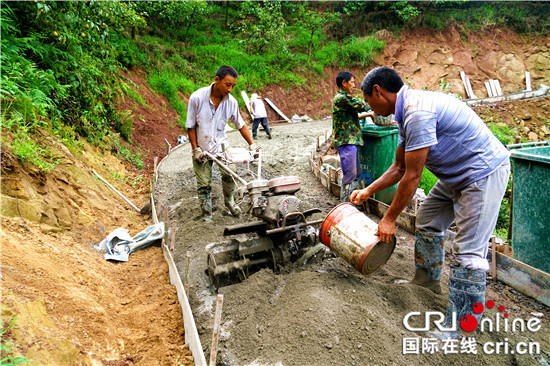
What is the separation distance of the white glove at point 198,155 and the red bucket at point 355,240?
2.02 metres

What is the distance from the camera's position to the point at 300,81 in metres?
18.7

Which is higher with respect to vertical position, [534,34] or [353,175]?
[534,34]

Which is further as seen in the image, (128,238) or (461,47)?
(461,47)

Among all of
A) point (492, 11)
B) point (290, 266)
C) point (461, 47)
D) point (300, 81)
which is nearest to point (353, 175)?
point (290, 266)

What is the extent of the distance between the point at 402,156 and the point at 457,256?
868 millimetres

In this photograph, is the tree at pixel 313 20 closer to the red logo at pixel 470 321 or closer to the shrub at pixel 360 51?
the shrub at pixel 360 51

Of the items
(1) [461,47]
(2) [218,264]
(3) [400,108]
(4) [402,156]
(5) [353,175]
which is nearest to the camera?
(3) [400,108]

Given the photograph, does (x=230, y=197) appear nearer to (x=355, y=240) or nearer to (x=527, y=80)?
(x=355, y=240)

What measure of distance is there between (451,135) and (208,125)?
9.80 feet

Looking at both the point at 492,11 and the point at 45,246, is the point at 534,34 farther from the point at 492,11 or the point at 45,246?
the point at 45,246

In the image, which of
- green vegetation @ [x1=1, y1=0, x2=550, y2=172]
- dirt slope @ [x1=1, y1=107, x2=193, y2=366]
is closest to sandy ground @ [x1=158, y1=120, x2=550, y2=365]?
dirt slope @ [x1=1, y1=107, x2=193, y2=366]

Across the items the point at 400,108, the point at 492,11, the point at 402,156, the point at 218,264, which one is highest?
the point at 492,11

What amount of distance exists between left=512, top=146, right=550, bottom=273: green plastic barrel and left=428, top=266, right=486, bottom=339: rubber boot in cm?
138

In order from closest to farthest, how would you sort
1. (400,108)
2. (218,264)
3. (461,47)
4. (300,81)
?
(400,108)
(218,264)
(300,81)
(461,47)
